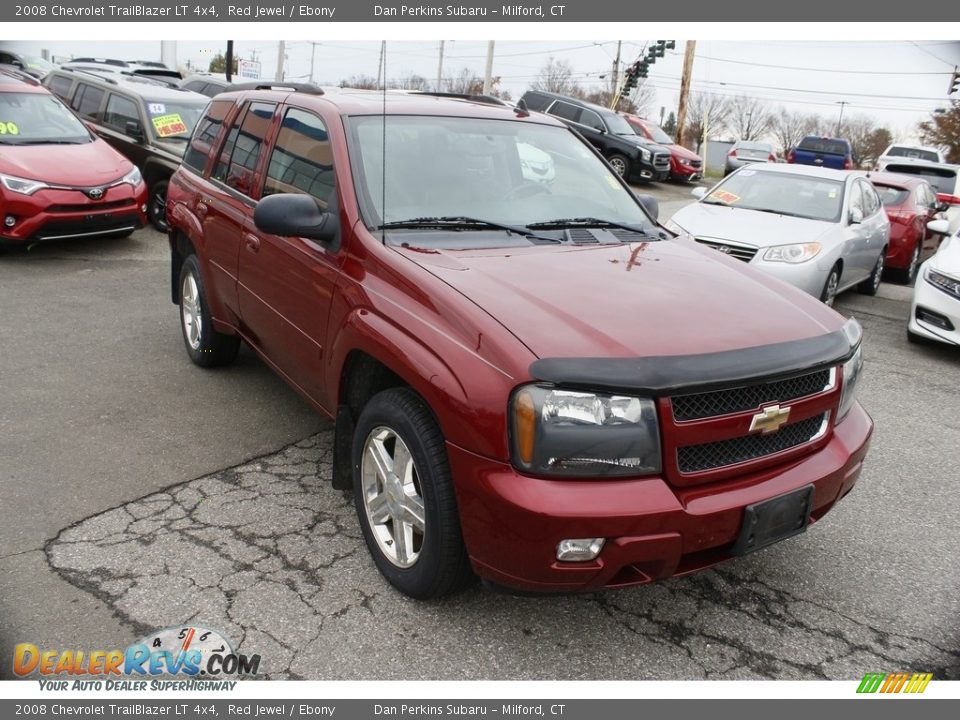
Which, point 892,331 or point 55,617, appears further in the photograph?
point 892,331

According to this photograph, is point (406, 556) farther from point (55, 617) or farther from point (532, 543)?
point (55, 617)

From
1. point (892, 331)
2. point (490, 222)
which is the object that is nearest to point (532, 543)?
point (490, 222)

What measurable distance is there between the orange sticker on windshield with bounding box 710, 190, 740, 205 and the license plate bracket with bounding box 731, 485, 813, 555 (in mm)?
6690

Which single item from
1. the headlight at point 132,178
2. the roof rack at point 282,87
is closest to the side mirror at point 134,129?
the headlight at point 132,178

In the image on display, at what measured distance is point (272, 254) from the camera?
4086 millimetres

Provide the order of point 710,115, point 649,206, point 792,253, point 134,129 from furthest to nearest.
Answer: point 710,115, point 134,129, point 792,253, point 649,206

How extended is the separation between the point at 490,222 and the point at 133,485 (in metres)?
2.17

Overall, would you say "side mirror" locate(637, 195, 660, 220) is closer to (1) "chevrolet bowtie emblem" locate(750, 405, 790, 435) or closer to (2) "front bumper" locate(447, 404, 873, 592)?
(1) "chevrolet bowtie emblem" locate(750, 405, 790, 435)

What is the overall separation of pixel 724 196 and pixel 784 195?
0.64 meters

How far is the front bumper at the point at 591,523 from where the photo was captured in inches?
97.3

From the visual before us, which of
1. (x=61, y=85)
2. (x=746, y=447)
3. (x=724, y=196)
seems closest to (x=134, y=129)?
(x=61, y=85)

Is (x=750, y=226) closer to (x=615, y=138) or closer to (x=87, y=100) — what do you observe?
(x=87, y=100)

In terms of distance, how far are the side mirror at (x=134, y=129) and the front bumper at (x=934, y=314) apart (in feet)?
31.2

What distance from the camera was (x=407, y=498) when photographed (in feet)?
9.90
